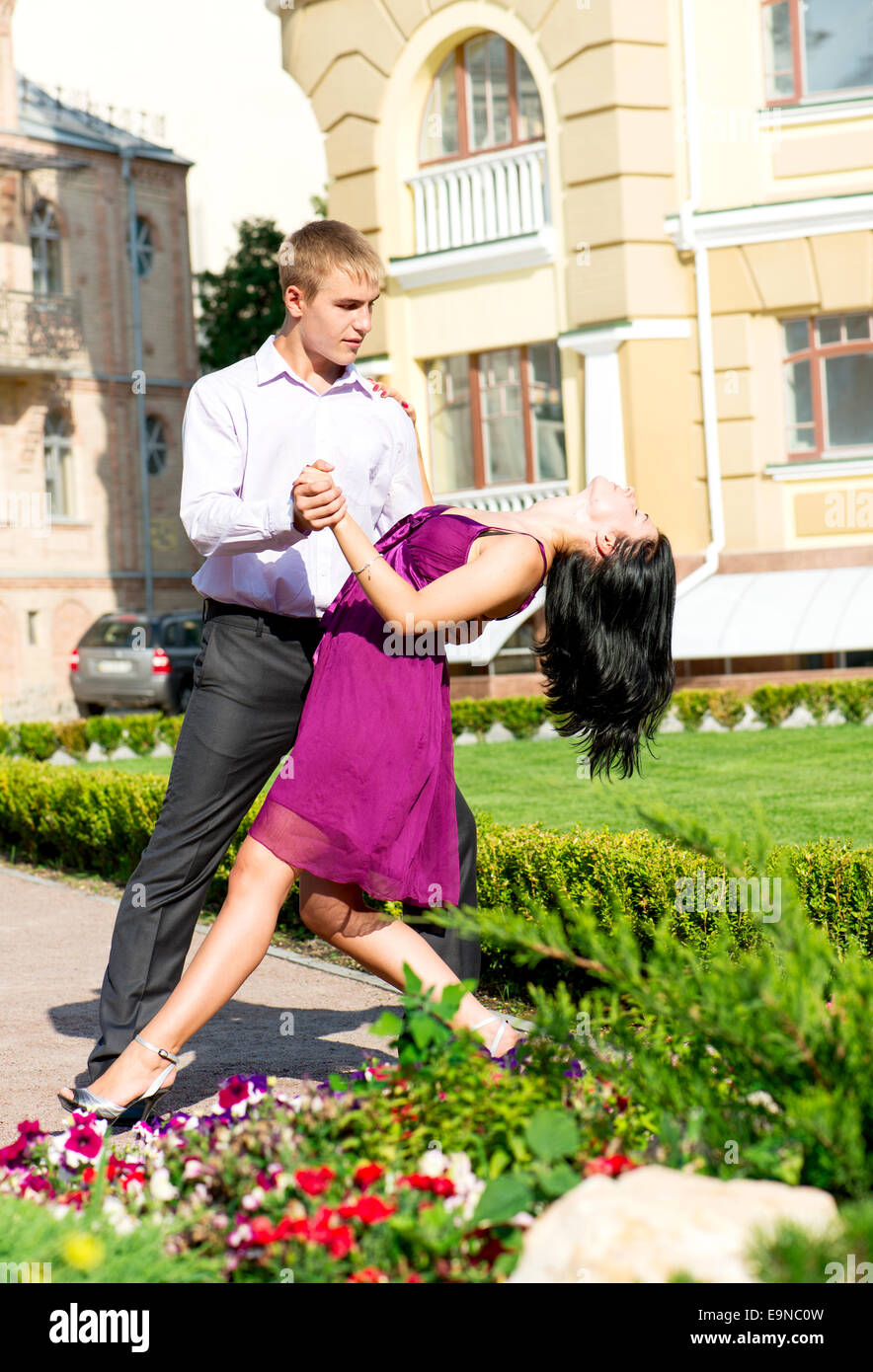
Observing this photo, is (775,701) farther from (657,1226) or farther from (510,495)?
(657,1226)

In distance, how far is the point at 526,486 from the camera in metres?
18.8

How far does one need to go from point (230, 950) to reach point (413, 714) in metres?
0.75

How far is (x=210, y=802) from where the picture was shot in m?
4.30

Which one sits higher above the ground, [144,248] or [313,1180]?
[144,248]

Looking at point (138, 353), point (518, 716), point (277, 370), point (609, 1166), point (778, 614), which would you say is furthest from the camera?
point (138, 353)

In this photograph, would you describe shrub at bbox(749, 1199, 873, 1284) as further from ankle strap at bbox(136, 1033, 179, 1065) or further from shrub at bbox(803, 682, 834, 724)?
shrub at bbox(803, 682, 834, 724)

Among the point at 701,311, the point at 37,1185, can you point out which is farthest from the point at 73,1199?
the point at 701,311

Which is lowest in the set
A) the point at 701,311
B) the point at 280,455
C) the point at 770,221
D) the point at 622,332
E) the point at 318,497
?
the point at 318,497

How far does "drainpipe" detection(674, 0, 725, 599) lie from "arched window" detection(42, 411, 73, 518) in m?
17.3

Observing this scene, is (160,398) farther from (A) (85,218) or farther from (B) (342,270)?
(B) (342,270)

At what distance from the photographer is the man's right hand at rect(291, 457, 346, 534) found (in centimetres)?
349

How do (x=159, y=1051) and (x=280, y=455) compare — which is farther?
(x=280, y=455)

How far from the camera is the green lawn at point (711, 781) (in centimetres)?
861
